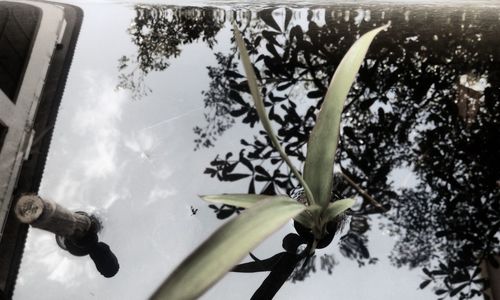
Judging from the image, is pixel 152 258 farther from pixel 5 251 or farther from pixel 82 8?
pixel 82 8

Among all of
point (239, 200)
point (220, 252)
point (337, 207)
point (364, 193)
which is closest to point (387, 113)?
point (364, 193)

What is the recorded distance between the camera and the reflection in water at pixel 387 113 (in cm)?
79

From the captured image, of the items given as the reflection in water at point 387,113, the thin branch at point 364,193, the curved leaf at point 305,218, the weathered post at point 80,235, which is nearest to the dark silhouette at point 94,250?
the weathered post at point 80,235

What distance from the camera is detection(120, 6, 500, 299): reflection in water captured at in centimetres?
79

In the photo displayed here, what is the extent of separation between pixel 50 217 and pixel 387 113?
732 mm

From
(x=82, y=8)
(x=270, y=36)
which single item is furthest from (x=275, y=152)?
(x=82, y=8)

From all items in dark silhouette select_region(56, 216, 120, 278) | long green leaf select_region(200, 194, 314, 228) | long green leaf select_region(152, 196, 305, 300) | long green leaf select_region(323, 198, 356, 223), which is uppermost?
long green leaf select_region(152, 196, 305, 300)

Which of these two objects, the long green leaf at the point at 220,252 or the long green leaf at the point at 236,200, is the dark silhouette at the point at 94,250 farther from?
the long green leaf at the point at 220,252

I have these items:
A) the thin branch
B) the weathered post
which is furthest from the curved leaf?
the weathered post

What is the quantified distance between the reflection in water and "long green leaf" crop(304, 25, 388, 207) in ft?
0.58

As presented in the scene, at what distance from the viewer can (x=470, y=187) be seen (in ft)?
2.72

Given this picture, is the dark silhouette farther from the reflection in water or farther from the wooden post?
the reflection in water

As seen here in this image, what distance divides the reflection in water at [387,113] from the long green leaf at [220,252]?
0.30 meters

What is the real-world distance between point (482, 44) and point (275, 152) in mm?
561
